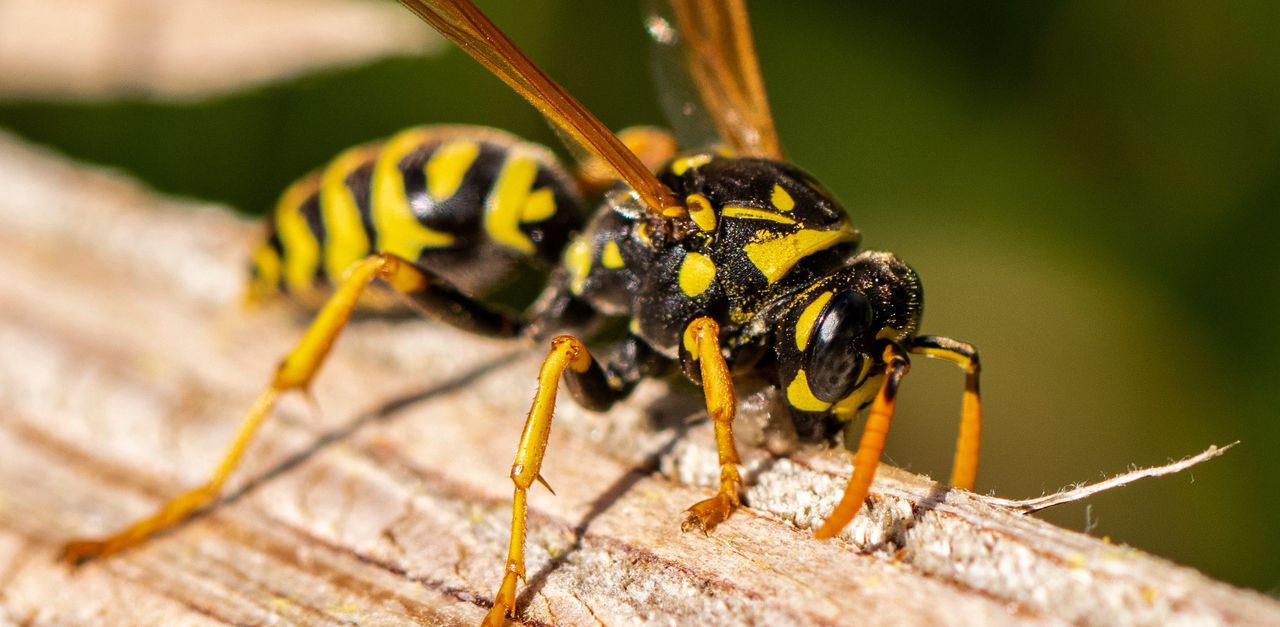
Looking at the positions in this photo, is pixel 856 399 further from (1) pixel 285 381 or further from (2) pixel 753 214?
(1) pixel 285 381

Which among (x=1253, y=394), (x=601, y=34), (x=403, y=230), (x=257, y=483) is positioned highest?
(x=601, y=34)

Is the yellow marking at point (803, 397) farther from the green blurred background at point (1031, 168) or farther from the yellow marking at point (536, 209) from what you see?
the yellow marking at point (536, 209)

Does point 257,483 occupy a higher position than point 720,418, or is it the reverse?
point 720,418

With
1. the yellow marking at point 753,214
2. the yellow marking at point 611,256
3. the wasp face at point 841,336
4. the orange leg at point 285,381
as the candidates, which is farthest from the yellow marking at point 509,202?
the wasp face at point 841,336

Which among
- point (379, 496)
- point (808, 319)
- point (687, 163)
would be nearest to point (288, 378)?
point (379, 496)

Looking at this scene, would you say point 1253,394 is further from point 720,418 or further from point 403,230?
point 403,230

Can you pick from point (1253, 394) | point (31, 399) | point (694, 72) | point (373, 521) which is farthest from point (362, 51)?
point (1253, 394)

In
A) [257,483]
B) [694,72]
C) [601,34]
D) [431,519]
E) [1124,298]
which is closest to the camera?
[431,519]
